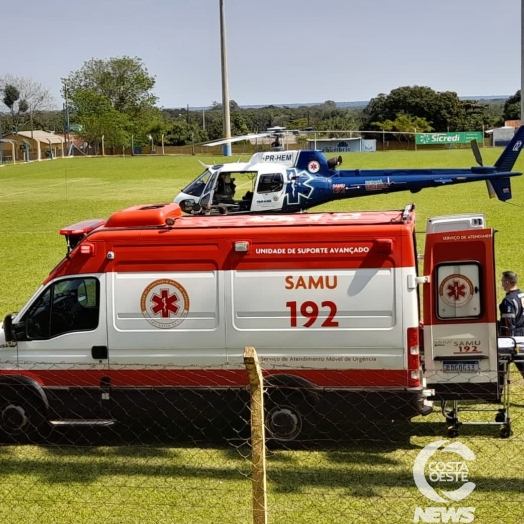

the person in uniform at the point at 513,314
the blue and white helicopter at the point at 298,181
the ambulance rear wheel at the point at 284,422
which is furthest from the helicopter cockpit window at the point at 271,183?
the ambulance rear wheel at the point at 284,422

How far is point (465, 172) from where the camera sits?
20.9 meters

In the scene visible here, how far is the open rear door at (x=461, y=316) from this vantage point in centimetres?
824

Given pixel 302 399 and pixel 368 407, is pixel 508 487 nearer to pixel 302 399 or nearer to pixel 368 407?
pixel 368 407

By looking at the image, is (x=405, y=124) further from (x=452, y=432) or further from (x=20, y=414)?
(x=20, y=414)

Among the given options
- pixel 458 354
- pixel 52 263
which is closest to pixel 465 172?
pixel 52 263

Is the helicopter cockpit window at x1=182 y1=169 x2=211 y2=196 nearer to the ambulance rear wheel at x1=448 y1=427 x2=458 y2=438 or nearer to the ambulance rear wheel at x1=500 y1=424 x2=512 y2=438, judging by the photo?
the ambulance rear wheel at x1=448 y1=427 x2=458 y2=438

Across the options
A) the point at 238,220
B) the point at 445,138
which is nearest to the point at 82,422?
the point at 238,220

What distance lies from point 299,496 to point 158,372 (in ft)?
6.40

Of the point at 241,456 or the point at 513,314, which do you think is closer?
the point at 241,456

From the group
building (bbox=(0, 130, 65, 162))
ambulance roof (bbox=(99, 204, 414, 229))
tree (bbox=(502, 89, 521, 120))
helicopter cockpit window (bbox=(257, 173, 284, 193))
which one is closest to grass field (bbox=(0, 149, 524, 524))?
ambulance roof (bbox=(99, 204, 414, 229))

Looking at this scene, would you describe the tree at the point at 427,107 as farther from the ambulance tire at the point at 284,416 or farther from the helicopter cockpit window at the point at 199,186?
the ambulance tire at the point at 284,416

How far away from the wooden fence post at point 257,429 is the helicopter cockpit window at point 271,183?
15.1 m

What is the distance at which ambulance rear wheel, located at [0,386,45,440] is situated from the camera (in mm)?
8242

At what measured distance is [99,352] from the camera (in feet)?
26.8
